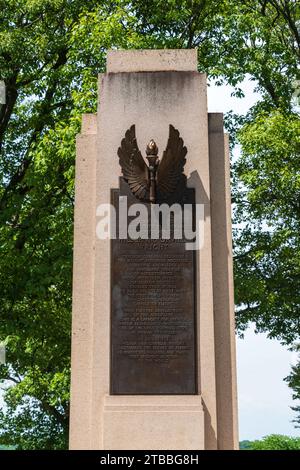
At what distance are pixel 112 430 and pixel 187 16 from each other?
43.4 feet

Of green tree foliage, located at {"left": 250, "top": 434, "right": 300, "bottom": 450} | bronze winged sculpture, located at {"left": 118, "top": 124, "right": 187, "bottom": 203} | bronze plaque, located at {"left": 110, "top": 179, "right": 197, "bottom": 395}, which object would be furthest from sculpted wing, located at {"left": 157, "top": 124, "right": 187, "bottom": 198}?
green tree foliage, located at {"left": 250, "top": 434, "right": 300, "bottom": 450}

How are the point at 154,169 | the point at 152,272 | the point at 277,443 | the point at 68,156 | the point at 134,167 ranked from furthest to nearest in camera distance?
the point at 277,443, the point at 68,156, the point at 134,167, the point at 154,169, the point at 152,272

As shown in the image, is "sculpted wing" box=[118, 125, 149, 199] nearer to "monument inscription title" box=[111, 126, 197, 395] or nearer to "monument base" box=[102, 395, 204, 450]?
"monument inscription title" box=[111, 126, 197, 395]

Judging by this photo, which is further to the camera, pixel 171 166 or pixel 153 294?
pixel 171 166

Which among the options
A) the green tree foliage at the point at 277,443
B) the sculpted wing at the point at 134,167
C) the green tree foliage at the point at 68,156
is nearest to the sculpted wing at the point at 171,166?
the sculpted wing at the point at 134,167

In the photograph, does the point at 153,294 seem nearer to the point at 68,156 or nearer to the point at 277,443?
the point at 68,156

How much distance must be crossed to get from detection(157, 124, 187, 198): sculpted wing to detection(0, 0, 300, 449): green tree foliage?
21.7ft

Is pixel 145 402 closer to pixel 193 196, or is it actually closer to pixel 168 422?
pixel 168 422

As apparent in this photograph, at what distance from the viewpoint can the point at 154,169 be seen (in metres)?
8.62

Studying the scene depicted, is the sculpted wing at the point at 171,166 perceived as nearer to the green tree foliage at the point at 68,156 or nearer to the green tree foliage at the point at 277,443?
the green tree foliage at the point at 68,156

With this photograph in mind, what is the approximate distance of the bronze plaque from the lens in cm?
822

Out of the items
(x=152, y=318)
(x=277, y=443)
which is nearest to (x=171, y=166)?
(x=152, y=318)

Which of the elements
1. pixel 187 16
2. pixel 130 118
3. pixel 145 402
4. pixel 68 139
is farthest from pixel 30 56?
pixel 145 402

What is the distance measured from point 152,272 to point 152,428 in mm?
1924
